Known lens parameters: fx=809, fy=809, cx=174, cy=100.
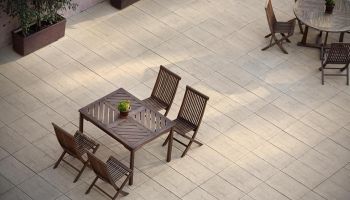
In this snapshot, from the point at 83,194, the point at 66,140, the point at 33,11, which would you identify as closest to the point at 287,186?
the point at 83,194

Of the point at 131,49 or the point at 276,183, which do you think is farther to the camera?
the point at 131,49

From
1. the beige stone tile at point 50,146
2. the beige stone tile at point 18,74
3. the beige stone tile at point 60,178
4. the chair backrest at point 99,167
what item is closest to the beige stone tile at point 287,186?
the chair backrest at point 99,167

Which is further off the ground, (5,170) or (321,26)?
(321,26)

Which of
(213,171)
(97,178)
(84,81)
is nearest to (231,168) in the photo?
(213,171)

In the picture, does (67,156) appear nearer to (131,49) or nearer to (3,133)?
(3,133)

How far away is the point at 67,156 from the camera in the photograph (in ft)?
42.3

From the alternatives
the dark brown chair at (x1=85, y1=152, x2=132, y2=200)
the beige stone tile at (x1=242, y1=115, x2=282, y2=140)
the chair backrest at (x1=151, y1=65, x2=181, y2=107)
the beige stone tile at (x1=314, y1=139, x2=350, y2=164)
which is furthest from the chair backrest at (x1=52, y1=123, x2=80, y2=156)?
the beige stone tile at (x1=314, y1=139, x2=350, y2=164)

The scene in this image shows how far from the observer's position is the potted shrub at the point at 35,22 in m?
14.1

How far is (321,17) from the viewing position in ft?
50.7

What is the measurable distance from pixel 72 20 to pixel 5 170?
14.3 ft

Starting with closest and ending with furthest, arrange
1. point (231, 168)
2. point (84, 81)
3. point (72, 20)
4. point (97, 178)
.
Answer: point (97, 178) < point (231, 168) < point (84, 81) < point (72, 20)

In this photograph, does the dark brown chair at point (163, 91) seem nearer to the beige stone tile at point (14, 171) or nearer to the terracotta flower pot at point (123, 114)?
the terracotta flower pot at point (123, 114)

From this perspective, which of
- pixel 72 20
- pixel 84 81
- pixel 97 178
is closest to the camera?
pixel 97 178

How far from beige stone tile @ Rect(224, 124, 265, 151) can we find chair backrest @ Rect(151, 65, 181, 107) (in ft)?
3.76
